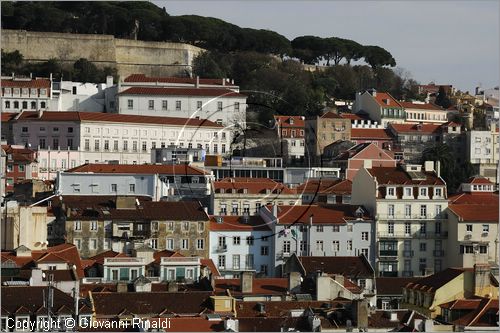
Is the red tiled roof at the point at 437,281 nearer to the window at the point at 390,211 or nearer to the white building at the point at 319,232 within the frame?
the white building at the point at 319,232

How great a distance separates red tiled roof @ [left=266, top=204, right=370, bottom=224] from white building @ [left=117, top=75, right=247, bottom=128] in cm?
2711

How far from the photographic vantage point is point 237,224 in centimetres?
4031

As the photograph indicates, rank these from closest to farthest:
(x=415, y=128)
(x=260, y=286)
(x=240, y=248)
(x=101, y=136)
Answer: (x=260, y=286) < (x=240, y=248) < (x=101, y=136) < (x=415, y=128)

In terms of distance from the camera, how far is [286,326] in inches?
992

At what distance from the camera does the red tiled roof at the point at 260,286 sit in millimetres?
30591

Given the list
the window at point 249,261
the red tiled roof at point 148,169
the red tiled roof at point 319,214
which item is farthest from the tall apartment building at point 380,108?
the window at point 249,261

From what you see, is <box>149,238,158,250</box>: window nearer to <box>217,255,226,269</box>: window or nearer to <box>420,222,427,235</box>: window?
<box>217,255,226,269</box>: window

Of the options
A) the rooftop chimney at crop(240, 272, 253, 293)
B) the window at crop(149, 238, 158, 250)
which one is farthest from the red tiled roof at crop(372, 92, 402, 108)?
the rooftop chimney at crop(240, 272, 253, 293)

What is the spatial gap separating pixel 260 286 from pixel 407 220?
37.0 feet

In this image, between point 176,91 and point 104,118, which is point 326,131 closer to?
point 176,91

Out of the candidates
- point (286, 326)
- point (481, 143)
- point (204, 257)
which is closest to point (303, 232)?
point (204, 257)

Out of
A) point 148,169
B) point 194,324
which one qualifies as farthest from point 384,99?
point 194,324

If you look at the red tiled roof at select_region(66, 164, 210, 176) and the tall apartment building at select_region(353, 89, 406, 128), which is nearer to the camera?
the red tiled roof at select_region(66, 164, 210, 176)

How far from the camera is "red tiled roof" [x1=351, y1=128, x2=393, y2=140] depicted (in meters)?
68.5
